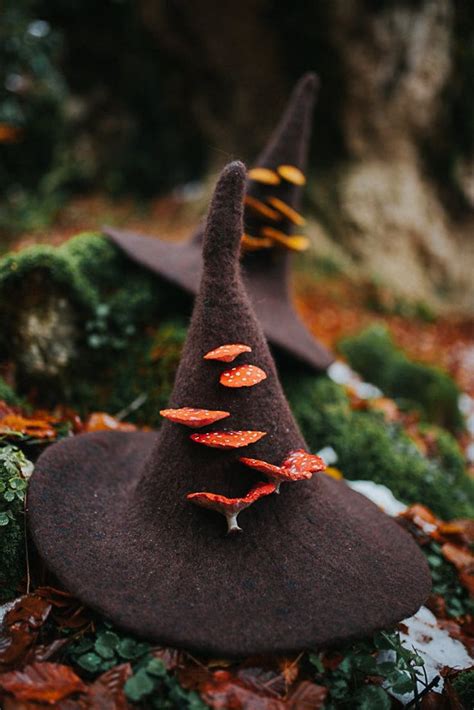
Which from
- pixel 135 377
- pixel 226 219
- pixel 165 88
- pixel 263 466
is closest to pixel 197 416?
pixel 263 466

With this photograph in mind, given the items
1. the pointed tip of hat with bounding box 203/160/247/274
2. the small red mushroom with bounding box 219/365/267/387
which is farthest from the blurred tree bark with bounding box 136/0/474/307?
the small red mushroom with bounding box 219/365/267/387

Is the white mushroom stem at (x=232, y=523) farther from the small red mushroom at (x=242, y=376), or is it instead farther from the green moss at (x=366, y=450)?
the green moss at (x=366, y=450)

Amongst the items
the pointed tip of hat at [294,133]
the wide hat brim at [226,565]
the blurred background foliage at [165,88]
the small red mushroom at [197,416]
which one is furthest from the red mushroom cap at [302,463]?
the blurred background foliage at [165,88]

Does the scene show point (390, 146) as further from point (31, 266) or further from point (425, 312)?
point (31, 266)

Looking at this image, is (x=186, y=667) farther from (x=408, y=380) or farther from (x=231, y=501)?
(x=408, y=380)

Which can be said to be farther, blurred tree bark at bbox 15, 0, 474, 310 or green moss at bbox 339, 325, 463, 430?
blurred tree bark at bbox 15, 0, 474, 310

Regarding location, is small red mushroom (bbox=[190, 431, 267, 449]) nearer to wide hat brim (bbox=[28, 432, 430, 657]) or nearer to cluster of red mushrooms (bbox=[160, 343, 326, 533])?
cluster of red mushrooms (bbox=[160, 343, 326, 533])
